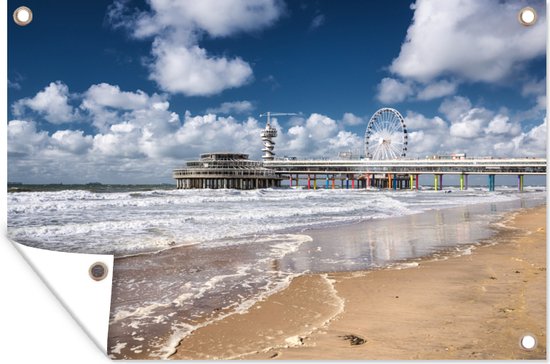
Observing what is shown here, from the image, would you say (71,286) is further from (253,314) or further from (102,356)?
(253,314)

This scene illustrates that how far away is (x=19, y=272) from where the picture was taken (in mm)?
1519

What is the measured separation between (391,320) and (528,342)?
1.54 ft

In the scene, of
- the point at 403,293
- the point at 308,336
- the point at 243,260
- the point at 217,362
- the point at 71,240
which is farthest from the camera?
the point at 71,240

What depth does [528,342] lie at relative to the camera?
1170 mm

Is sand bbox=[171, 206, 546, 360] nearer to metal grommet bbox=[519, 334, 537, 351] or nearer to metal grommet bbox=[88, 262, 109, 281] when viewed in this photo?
metal grommet bbox=[519, 334, 537, 351]

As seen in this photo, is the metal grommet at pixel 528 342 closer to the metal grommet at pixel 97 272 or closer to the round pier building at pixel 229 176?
the metal grommet at pixel 97 272

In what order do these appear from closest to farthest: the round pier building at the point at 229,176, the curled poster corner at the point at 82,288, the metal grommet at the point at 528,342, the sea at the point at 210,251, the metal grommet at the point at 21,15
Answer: the metal grommet at the point at 528,342 < the curled poster corner at the point at 82,288 < the metal grommet at the point at 21,15 < the sea at the point at 210,251 < the round pier building at the point at 229,176

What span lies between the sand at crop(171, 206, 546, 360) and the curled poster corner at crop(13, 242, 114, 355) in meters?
0.27

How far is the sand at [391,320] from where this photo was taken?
122cm

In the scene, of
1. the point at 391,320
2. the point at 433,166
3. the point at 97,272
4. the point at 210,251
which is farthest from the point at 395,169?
the point at 97,272

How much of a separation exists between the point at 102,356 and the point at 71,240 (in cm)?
232

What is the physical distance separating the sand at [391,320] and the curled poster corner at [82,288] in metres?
A: 0.27

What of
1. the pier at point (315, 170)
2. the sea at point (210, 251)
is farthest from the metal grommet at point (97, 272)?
the pier at point (315, 170)

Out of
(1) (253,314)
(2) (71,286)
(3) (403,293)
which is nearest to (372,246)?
(3) (403,293)
